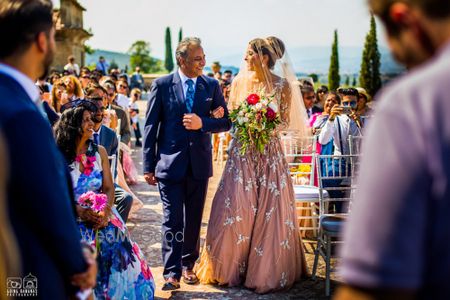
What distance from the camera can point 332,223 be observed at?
173 inches

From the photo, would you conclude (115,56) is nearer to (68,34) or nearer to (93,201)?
(68,34)

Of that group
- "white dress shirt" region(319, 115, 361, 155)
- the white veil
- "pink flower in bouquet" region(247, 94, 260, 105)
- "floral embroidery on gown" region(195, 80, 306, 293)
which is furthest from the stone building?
"floral embroidery on gown" region(195, 80, 306, 293)

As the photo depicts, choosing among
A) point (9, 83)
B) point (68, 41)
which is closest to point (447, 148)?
point (9, 83)

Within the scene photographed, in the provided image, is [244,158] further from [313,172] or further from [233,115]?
[313,172]

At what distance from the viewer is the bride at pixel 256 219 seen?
4.72 meters

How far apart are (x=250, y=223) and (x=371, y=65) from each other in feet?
90.4

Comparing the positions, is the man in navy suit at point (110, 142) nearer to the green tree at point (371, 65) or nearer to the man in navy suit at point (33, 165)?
the man in navy suit at point (33, 165)

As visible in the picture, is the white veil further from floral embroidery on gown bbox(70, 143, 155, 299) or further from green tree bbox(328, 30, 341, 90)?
green tree bbox(328, 30, 341, 90)

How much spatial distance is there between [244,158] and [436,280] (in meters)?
3.70

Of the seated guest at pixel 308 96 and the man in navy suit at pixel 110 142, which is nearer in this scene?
the man in navy suit at pixel 110 142

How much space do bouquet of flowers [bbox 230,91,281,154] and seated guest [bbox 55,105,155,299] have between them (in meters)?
1.31

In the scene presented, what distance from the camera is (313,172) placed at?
601cm

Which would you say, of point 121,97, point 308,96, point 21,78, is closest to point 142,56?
point 121,97

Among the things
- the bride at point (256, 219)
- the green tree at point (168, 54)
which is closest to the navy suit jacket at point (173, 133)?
the bride at point (256, 219)
